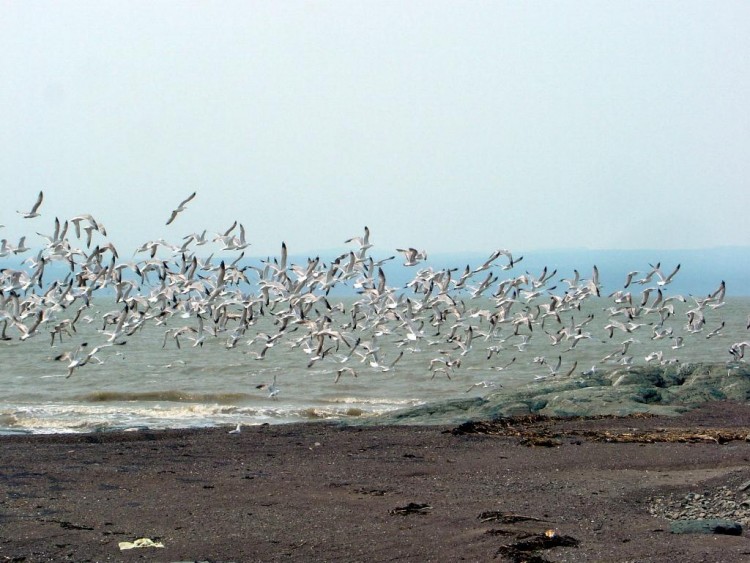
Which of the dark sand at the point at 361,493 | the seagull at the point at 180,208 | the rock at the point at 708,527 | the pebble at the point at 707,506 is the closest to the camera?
the dark sand at the point at 361,493

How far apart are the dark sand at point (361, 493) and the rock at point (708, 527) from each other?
119 millimetres

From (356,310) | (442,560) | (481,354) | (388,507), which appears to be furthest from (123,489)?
(481,354)

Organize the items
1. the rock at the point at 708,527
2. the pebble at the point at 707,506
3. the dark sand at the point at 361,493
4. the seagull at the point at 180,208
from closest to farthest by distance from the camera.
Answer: the dark sand at the point at 361,493 → the rock at the point at 708,527 → the pebble at the point at 707,506 → the seagull at the point at 180,208

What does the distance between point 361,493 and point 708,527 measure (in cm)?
386

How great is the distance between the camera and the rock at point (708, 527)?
9164 millimetres

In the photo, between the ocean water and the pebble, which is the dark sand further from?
the ocean water

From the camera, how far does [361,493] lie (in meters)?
11.5

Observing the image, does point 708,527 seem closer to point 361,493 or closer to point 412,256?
point 361,493

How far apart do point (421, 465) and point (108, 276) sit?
41.9 feet

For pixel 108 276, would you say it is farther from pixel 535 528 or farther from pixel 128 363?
pixel 535 528

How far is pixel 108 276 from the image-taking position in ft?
78.8

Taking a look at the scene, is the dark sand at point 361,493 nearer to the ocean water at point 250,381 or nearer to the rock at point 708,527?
the rock at point 708,527

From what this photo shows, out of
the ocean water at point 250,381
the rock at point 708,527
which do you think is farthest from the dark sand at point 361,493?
the ocean water at point 250,381

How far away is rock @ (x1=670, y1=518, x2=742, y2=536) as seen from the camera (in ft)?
30.1
